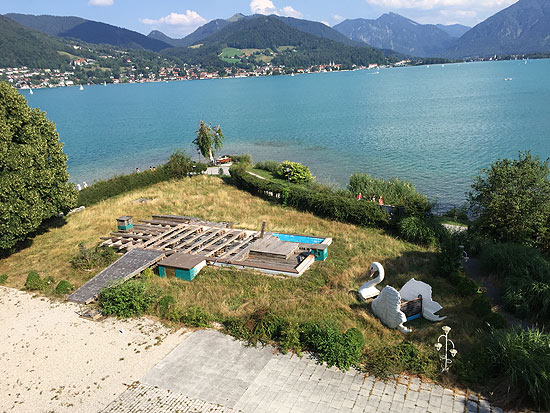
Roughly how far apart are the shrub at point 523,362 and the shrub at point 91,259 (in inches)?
605

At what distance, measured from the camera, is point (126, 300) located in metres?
13.5

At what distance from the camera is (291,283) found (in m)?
15.2

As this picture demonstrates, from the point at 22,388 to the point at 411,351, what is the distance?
1035 cm

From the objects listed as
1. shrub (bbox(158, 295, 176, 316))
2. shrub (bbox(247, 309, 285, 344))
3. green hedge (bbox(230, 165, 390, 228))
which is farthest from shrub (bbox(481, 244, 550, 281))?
shrub (bbox(158, 295, 176, 316))

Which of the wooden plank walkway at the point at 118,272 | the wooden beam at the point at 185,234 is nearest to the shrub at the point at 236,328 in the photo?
the wooden plank walkway at the point at 118,272

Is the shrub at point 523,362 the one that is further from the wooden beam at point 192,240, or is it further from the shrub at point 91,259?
the shrub at point 91,259

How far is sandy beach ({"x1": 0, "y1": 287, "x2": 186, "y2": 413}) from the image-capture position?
9.82 metres

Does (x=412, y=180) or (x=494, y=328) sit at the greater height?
(x=494, y=328)

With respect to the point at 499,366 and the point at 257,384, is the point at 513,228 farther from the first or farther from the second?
the point at 257,384

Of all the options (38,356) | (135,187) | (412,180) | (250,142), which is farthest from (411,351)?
(250,142)

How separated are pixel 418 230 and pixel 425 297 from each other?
697 centimetres

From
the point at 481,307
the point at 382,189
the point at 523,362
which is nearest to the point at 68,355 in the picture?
the point at 523,362

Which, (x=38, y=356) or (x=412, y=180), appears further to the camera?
(x=412, y=180)

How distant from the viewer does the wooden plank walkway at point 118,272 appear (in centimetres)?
1466
